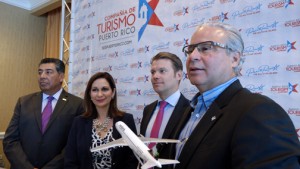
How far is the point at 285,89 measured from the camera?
1.84m

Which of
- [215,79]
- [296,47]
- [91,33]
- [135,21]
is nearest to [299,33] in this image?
[296,47]

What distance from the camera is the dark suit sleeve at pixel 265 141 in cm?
76

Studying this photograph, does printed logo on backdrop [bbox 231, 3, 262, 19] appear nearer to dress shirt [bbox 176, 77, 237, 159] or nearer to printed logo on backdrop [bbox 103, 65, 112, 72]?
dress shirt [bbox 176, 77, 237, 159]

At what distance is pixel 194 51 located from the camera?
1.13 meters

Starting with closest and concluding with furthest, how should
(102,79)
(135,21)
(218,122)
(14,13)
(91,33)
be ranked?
(218,122)
(102,79)
(135,21)
(91,33)
(14,13)

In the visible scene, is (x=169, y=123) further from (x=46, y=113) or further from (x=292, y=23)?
(x=46, y=113)

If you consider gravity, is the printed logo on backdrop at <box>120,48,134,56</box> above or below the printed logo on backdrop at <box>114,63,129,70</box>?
above

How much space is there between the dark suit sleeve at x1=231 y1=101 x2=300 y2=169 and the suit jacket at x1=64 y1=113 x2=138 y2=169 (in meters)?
1.24

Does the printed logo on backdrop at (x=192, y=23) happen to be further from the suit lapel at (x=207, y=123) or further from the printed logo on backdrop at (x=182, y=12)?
the suit lapel at (x=207, y=123)

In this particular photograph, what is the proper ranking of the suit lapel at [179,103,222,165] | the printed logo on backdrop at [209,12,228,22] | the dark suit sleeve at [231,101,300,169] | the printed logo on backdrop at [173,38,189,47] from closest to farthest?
the dark suit sleeve at [231,101,300,169] < the suit lapel at [179,103,222,165] < the printed logo on backdrop at [209,12,228,22] < the printed logo on backdrop at [173,38,189,47]

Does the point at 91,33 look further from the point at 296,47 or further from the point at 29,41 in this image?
the point at 296,47

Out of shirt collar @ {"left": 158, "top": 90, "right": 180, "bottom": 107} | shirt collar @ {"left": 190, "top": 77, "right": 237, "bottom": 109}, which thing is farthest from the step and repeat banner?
shirt collar @ {"left": 190, "top": 77, "right": 237, "bottom": 109}

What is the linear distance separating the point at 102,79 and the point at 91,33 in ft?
5.29

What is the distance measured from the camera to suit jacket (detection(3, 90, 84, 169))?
7.48 feet
